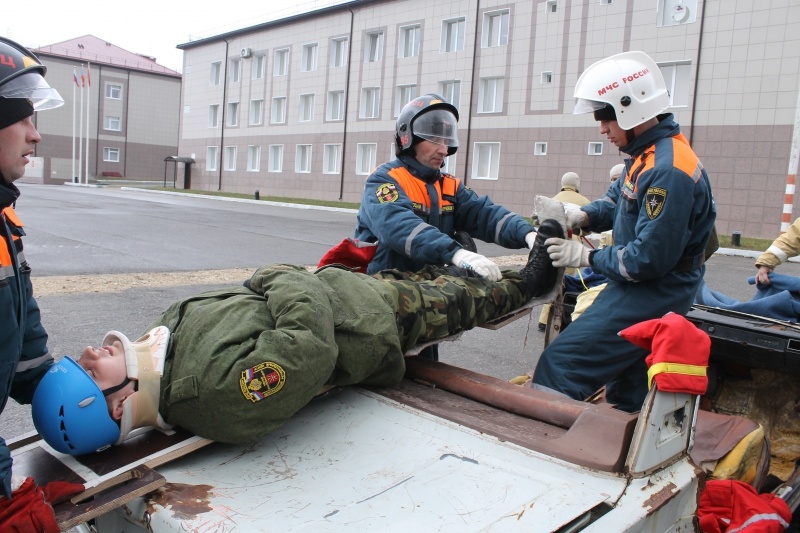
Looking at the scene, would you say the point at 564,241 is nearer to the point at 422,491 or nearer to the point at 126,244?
the point at 422,491

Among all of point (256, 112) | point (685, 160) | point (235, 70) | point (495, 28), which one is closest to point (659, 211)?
point (685, 160)

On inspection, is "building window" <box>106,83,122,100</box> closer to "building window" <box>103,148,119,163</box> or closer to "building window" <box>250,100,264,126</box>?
"building window" <box>103,148,119,163</box>

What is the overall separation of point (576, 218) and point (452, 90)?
82.5ft

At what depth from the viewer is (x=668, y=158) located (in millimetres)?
2791

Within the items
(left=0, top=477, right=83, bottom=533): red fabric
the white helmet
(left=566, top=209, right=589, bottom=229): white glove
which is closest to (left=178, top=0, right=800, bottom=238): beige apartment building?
(left=566, top=209, right=589, bottom=229): white glove

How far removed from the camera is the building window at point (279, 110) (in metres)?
34.7

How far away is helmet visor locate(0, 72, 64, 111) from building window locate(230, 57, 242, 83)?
37.8 meters

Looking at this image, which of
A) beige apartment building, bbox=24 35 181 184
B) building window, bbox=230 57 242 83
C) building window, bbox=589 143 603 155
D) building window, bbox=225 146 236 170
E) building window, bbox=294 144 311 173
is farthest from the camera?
beige apartment building, bbox=24 35 181 184

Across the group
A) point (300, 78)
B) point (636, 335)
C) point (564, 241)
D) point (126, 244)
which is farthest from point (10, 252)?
point (300, 78)

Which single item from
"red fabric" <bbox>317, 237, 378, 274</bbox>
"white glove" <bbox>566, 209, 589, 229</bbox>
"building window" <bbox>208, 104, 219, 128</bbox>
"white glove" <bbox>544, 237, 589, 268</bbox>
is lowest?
"red fabric" <bbox>317, 237, 378, 274</bbox>

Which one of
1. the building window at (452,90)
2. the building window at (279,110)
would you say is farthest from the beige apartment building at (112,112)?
the building window at (452,90)

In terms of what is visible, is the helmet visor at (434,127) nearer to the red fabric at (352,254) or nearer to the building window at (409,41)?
the red fabric at (352,254)

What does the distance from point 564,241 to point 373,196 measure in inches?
38.1

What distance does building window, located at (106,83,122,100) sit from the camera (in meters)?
50.9
